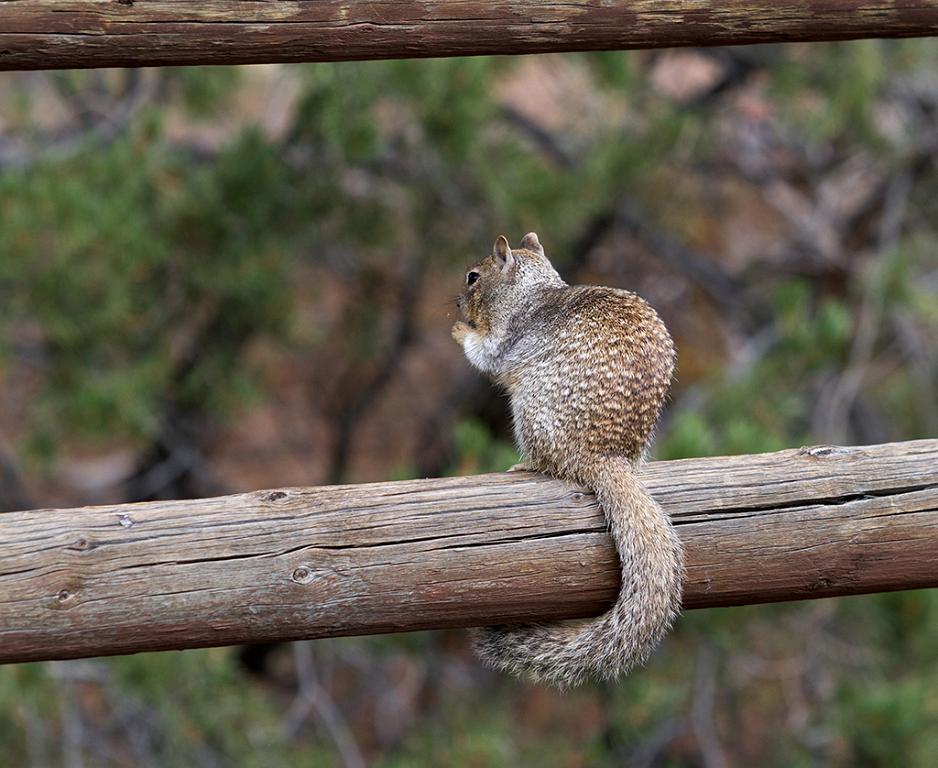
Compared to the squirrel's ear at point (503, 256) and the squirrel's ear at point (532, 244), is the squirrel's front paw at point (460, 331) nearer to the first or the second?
the squirrel's ear at point (503, 256)

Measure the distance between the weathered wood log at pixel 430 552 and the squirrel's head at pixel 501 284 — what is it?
578mm

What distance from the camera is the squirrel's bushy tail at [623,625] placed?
1.58m

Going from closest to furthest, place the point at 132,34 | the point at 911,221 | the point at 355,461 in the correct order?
the point at 132,34, the point at 911,221, the point at 355,461

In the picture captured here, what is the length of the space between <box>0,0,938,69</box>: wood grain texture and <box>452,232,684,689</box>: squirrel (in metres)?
0.50

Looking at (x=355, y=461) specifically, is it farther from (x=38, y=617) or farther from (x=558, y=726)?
(x=38, y=617)

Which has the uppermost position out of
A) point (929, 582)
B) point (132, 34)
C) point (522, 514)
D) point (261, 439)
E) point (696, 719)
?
point (132, 34)

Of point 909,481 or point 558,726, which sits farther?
point 558,726

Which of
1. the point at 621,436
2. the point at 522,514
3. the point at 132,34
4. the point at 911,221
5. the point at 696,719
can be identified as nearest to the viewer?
the point at 132,34

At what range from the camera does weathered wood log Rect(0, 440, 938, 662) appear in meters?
1.47

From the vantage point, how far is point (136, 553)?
1.49 metres

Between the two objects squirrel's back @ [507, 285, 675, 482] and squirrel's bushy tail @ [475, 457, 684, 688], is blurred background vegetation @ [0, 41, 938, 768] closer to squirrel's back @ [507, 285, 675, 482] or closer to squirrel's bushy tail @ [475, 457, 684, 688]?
squirrel's back @ [507, 285, 675, 482]

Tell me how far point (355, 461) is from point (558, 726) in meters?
1.57

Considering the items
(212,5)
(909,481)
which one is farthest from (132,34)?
(909,481)

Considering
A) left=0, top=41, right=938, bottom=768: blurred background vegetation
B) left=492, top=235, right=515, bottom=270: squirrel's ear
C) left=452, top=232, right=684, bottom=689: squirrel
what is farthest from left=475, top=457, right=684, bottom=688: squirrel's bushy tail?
left=0, top=41, right=938, bottom=768: blurred background vegetation
